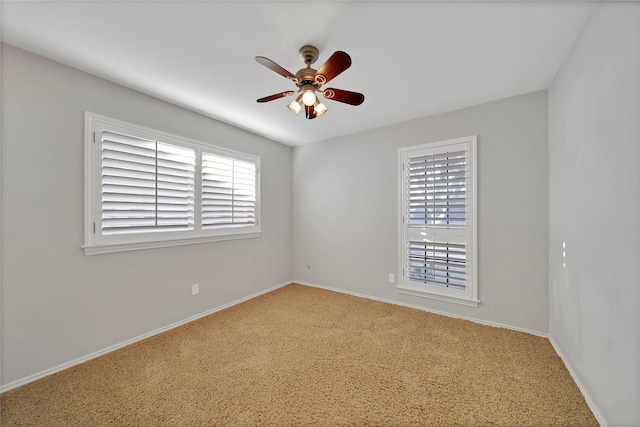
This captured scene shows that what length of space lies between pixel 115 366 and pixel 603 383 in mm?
3443

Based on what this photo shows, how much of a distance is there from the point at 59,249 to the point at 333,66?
A: 2600 millimetres

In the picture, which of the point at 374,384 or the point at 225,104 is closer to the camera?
the point at 374,384

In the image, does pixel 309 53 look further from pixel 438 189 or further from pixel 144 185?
pixel 438 189

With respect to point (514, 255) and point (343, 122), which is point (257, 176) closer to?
point (343, 122)

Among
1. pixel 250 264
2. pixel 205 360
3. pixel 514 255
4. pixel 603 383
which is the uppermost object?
pixel 514 255

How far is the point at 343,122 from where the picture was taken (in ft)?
10.9

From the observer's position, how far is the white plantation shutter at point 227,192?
123 inches

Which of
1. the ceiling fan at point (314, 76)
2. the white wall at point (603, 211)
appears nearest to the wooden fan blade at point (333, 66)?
the ceiling fan at point (314, 76)

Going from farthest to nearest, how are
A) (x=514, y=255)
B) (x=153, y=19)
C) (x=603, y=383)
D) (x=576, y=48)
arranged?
(x=514, y=255) → (x=576, y=48) → (x=153, y=19) → (x=603, y=383)

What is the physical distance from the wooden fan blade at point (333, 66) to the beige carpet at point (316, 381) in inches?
88.7

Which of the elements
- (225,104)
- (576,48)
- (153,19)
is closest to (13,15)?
(153,19)

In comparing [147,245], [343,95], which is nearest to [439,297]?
[343,95]

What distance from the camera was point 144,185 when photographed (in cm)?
250

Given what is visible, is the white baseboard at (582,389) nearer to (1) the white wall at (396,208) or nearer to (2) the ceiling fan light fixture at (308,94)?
(1) the white wall at (396,208)
